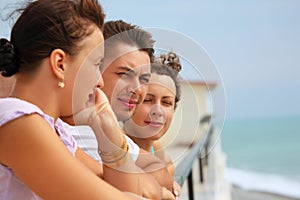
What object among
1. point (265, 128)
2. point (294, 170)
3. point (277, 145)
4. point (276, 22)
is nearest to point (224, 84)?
point (294, 170)

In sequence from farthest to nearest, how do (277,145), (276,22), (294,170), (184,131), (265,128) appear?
(265,128), (277,145), (276,22), (294,170), (184,131)

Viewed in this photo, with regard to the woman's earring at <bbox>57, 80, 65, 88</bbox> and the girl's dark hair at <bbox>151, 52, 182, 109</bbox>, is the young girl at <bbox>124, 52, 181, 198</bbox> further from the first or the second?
the woman's earring at <bbox>57, 80, 65, 88</bbox>

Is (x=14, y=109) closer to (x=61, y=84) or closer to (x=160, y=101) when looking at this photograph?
(x=61, y=84)

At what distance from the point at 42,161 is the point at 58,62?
127 mm

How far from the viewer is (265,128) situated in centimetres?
3897

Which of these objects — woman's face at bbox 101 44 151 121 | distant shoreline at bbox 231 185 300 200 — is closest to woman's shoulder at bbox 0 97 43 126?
woman's face at bbox 101 44 151 121

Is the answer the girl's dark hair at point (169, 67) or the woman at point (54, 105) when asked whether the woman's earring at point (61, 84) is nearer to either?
the woman at point (54, 105)

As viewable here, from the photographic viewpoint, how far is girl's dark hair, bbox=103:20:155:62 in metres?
0.72

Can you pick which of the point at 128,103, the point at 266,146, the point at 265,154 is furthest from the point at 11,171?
the point at 266,146

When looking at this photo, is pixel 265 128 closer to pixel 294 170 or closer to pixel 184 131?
pixel 294 170

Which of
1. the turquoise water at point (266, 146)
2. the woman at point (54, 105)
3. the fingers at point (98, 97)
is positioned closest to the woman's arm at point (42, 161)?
the woman at point (54, 105)

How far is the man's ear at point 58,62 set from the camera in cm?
63

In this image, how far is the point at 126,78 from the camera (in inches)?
29.4

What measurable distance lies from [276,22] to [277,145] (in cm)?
684
